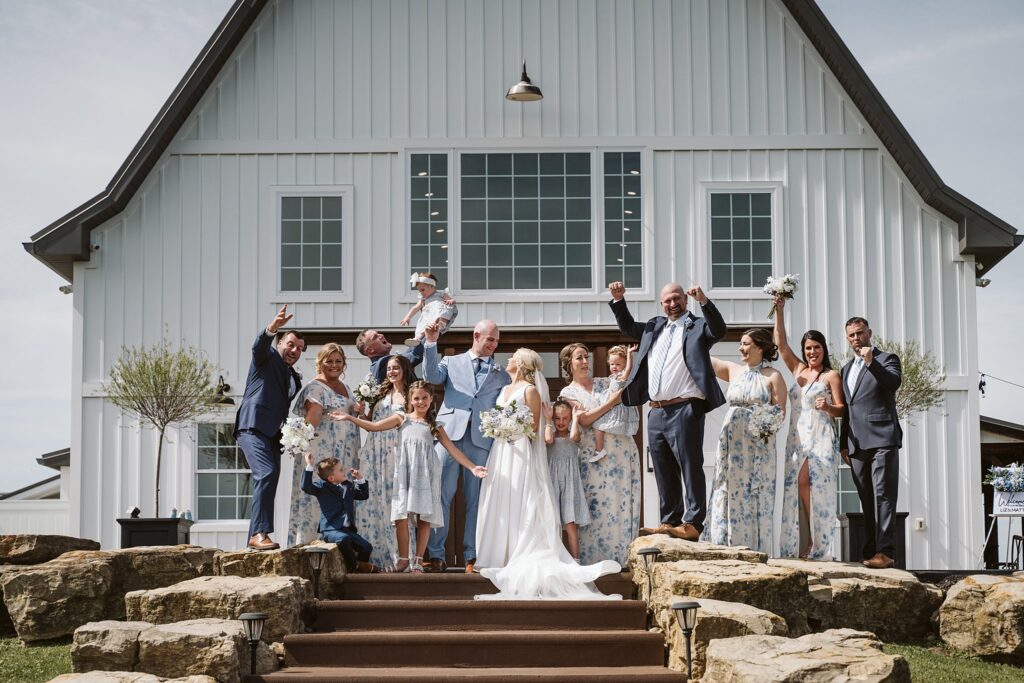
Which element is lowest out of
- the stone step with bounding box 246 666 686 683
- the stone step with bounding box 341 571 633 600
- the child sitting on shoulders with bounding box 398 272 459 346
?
the stone step with bounding box 246 666 686 683

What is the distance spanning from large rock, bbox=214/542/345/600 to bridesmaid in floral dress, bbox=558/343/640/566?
2.09 metres

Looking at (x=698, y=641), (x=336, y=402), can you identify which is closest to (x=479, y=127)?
(x=336, y=402)

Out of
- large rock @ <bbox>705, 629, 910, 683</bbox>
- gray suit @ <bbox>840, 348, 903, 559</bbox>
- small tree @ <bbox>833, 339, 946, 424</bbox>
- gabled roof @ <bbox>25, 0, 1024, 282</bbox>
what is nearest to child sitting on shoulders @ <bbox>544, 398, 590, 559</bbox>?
gray suit @ <bbox>840, 348, 903, 559</bbox>

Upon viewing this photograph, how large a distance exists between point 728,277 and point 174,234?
6.93 metres

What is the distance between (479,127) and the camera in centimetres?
1775

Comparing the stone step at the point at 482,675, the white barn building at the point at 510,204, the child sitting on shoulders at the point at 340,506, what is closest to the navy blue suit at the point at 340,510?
the child sitting on shoulders at the point at 340,506

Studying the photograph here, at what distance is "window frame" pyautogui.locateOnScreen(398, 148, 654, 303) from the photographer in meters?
17.3

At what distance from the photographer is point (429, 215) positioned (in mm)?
17625

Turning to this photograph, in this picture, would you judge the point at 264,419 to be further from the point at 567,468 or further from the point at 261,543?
the point at 567,468

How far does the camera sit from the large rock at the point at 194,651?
8891mm

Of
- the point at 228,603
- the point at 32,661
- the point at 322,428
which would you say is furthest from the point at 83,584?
the point at 228,603

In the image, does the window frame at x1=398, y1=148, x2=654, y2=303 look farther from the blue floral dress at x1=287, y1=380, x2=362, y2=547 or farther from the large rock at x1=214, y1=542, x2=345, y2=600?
the large rock at x1=214, y1=542, x2=345, y2=600

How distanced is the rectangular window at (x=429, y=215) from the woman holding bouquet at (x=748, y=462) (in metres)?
6.45

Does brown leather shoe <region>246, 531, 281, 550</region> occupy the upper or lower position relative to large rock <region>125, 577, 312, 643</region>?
upper
